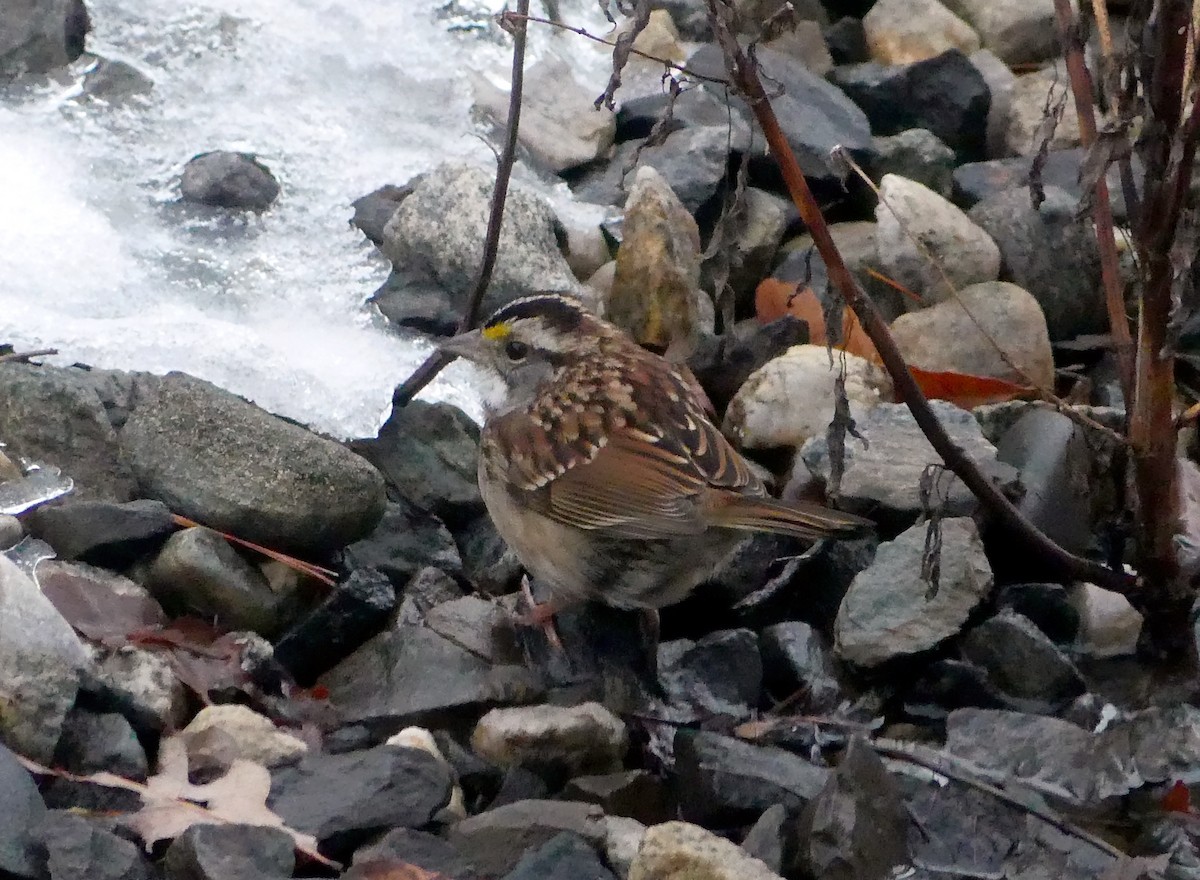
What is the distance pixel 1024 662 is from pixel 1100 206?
121cm

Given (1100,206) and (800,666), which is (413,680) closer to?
(800,666)

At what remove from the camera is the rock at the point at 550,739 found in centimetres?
353

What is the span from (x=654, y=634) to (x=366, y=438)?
3.83 feet

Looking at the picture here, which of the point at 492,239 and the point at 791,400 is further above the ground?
the point at 492,239

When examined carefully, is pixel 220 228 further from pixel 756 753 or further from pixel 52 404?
pixel 756 753

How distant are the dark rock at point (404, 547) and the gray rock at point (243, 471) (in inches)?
6.6

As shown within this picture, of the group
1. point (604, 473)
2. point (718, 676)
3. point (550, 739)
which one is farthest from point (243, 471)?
point (718, 676)

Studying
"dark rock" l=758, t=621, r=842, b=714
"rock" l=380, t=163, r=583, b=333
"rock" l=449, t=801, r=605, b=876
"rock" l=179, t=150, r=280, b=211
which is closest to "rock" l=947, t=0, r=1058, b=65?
"rock" l=380, t=163, r=583, b=333

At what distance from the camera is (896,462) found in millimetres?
4547

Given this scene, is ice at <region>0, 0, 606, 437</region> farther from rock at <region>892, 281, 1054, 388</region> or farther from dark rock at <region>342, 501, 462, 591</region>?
rock at <region>892, 281, 1054, 388</region>

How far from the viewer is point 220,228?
5547 mm

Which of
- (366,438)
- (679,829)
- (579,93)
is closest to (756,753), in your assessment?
(679,829)

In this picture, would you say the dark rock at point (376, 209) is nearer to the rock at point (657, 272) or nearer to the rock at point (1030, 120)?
Result: the rock at point (657, 272)

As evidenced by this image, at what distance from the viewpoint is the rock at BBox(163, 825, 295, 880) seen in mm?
2873
